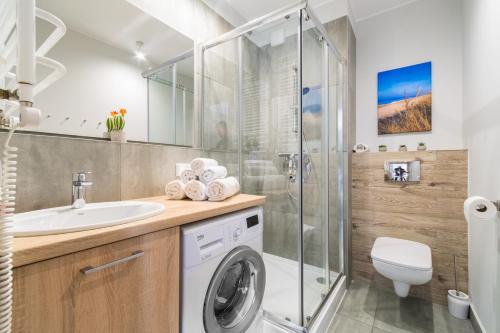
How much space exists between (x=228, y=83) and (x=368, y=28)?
A: 166 centimetres

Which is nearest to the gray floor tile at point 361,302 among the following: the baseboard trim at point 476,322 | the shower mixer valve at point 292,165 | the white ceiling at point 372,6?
the baseboard trim at point 476,322

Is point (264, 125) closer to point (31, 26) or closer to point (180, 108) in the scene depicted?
point (180, 108)

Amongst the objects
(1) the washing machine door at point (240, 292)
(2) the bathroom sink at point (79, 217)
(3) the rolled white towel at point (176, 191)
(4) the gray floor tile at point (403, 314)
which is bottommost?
(4) the gray floor tile at point (403, 314)

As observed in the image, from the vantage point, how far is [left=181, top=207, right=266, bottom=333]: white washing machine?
855 millimetres

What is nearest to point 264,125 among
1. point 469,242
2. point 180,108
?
point 180,108

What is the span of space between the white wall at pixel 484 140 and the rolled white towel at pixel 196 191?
160 cm

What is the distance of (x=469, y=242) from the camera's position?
5.66 ft

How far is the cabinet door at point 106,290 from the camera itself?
1.59 ft

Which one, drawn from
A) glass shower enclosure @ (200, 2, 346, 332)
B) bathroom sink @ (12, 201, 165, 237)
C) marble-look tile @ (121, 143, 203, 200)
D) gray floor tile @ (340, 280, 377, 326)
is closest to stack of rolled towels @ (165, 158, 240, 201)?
marble-look tile @ (121, 143, 203, 200)

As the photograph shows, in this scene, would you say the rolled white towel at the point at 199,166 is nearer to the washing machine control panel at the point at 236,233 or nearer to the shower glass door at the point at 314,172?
the washing machine control panel at the point at 236,233

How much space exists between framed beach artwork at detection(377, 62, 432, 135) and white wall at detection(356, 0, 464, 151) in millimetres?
49

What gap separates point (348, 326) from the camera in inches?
62.1

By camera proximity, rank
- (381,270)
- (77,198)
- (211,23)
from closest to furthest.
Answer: (77,198), (381,270), (211,23)

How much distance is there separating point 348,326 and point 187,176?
1.56 meters
